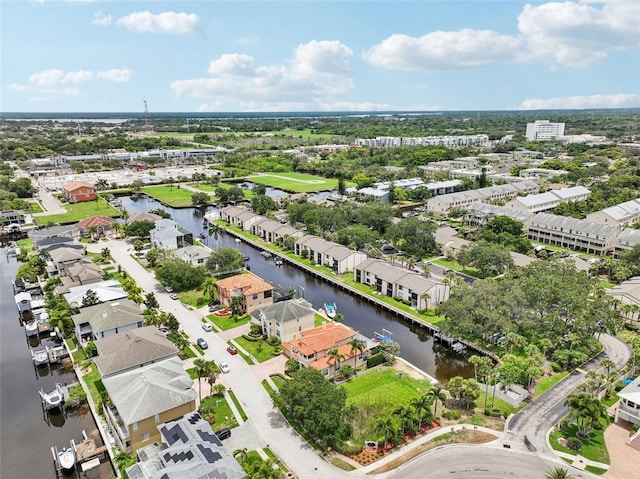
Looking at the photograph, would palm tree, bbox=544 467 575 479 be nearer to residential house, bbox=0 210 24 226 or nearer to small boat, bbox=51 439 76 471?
small boat, bbox=51 439 76 471

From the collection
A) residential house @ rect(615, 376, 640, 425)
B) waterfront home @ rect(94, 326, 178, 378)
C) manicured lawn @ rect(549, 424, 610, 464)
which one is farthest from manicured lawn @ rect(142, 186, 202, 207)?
residential house @ rect(615, 376, 640, 425)

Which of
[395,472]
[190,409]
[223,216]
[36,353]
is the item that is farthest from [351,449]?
[223,216]

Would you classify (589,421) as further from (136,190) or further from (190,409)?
(136,190)

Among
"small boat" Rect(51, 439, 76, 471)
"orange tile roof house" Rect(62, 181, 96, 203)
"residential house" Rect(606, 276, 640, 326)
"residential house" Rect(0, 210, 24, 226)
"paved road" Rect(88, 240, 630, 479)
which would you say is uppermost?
"orange tile roof house" Rect(62, 181, 96, 203)

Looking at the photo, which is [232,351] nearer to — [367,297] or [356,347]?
[356,347]

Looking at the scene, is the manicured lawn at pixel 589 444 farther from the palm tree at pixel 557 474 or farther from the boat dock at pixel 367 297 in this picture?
the boat dock at pixel 367 297

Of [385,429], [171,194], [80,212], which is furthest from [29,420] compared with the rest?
[171,194]
